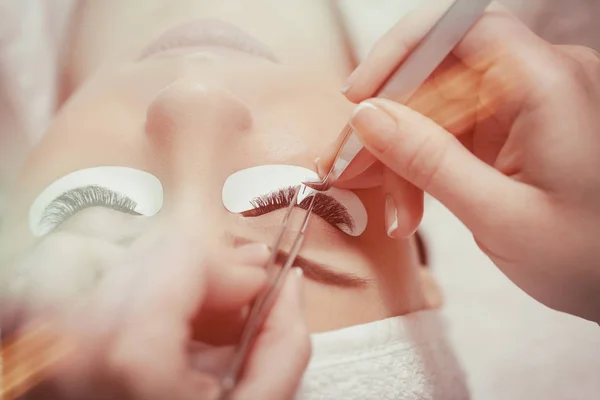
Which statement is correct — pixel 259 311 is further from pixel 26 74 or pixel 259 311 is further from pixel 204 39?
pixel 26 74

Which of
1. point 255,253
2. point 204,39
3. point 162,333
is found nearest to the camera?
point 162,333

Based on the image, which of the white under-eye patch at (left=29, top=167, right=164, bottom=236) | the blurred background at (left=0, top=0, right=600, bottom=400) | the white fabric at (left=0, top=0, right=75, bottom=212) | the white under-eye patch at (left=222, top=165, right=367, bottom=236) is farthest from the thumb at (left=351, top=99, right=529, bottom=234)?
the white fabric at (left=0, top=0, right=75, bottom=212)

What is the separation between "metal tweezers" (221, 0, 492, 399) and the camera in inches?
18.0

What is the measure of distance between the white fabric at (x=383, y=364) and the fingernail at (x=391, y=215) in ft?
0.35

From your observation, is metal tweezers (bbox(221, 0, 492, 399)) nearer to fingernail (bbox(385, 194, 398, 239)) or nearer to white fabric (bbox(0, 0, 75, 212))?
fingernail (bbox(385, 194, 398, 239))

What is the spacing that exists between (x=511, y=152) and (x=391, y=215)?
0.49ft

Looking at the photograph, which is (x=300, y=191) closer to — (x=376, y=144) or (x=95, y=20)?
(x=376, y=144)

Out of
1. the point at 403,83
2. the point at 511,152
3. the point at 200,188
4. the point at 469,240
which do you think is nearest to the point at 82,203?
the point at 200,188

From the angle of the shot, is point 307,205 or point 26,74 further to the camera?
point 26,74

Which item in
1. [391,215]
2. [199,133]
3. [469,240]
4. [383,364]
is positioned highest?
[199,133]

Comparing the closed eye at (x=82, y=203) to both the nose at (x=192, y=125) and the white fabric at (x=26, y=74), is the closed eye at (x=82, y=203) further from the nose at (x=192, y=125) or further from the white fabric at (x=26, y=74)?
the white fabric at (x=26, y=74)

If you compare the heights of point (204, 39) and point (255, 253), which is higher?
point (204, 39)

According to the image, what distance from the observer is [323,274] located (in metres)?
0.60

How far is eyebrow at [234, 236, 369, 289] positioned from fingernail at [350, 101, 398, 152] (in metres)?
0.16
